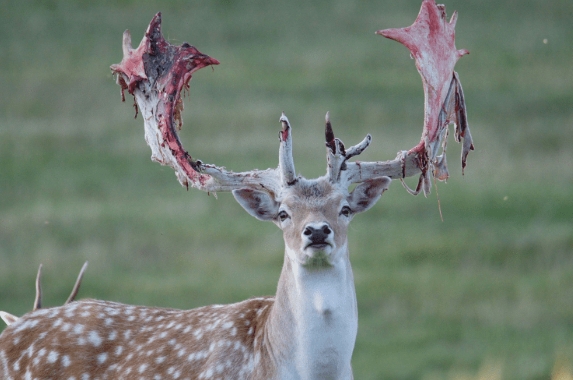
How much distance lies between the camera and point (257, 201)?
836 centimetres

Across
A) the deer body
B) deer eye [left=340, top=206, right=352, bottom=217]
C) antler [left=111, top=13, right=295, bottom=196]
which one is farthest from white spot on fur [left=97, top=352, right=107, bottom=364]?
deer eye [left=340, top=206, right=352, bottom=217]

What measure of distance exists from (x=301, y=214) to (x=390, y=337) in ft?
38.3

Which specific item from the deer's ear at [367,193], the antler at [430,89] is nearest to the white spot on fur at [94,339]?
the deer's ear at [367,193]

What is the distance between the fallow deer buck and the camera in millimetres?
7930

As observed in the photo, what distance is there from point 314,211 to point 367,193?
0.56 meters

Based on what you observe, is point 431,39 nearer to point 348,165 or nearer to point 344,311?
point 348,165

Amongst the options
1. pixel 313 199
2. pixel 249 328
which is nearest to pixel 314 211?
pixel 313 199

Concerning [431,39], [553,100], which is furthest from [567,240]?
[431,39]

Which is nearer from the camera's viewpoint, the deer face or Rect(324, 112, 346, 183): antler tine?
the deer face

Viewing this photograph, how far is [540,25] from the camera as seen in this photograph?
37656 millimetres

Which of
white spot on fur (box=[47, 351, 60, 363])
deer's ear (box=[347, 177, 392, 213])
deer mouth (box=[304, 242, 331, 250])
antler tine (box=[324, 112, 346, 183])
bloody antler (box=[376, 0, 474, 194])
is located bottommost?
white spot on fur (box=[47, 351, 60, 363])

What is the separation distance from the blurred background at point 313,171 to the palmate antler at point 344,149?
5.44m

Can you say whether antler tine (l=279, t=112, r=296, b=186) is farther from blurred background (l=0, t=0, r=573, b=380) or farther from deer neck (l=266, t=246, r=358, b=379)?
blurred background (l=0, t=0, r=573, b=380)

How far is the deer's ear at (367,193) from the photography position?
8.32 meters
